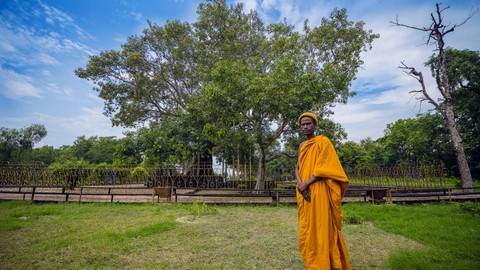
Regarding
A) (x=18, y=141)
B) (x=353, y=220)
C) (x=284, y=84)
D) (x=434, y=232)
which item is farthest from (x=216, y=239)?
(x=18, y=141)

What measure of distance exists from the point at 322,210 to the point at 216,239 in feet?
9.71

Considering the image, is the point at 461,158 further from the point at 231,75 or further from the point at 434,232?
the point at 231,75

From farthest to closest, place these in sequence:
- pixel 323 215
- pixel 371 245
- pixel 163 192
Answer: pixel 163 192
pixel 371 245
pixel 323 215

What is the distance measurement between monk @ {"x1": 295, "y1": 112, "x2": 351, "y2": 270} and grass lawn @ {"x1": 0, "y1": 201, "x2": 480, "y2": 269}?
934 mm

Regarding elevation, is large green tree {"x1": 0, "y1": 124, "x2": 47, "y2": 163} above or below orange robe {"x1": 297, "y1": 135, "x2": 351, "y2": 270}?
above

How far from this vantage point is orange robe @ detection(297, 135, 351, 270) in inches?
118

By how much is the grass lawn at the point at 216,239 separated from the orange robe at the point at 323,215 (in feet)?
3.09

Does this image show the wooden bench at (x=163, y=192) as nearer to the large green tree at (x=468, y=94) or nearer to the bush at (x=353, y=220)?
the bush at (x=353, y=220)

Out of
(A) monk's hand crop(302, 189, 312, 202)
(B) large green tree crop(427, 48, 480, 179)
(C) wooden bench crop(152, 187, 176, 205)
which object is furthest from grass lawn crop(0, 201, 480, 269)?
(B) large green tree crop(427, 48, 480, 179)

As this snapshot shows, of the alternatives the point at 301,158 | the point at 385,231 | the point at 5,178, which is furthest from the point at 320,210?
the point at 5,178

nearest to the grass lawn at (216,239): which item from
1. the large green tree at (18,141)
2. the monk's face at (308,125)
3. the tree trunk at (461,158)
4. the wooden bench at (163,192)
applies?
the wooden bench at (163,192)

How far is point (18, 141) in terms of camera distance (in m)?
39.8

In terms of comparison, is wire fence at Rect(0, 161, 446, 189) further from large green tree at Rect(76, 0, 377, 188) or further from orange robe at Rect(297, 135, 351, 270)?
orange robe at Rect(297, 135, 351, 270)

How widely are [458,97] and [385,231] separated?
27.7 meters
